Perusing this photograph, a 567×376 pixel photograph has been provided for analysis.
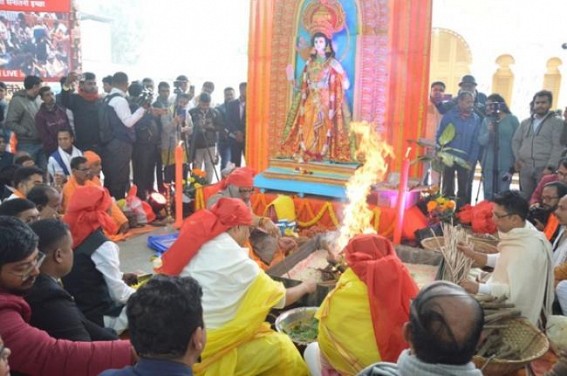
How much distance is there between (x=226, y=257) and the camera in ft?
9.65

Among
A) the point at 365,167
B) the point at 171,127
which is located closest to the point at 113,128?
the point at 171,127

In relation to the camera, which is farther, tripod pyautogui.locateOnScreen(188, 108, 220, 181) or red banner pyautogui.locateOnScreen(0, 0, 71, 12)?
red banner pyautogui.locateOnScreen(0, 0, 71, 12)

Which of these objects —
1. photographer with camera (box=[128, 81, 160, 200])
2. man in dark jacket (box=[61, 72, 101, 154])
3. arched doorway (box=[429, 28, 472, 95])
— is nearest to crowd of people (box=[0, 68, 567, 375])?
man in dark jacket (box=[61, 72, 101, 154])

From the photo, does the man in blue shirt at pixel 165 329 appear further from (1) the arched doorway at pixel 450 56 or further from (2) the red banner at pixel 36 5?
(1) the arched doorway at pixel 450 56

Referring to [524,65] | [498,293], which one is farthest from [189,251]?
[524,65]

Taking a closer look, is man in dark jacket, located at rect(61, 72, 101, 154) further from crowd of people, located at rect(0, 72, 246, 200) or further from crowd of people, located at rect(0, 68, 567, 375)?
crowd of people, located at rect(0, 68, 567, 375)

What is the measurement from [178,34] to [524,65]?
15749 mm

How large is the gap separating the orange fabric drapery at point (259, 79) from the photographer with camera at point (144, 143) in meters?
1.49

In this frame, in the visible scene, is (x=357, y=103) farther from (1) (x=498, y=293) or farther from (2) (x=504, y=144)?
(1) (x=498, y=293)

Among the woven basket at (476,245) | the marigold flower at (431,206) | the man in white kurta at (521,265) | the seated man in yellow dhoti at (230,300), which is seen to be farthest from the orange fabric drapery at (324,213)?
the seated man in yellow dhoti at (230,300)

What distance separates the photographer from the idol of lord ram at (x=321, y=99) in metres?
6.62

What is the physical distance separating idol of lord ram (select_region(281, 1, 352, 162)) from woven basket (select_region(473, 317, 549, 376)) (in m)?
3.84

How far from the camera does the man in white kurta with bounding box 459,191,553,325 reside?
3.25m

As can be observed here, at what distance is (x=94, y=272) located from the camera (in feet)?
10.5
